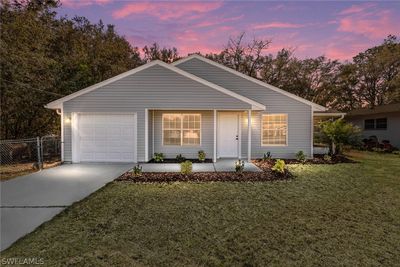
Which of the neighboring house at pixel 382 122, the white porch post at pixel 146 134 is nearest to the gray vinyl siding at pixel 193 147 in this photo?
the white porch post at pixel 146 134

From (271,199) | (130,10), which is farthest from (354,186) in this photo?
(130,10)

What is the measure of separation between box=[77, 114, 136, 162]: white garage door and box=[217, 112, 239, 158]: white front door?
4228 millimetres

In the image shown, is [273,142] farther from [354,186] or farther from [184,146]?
[354,186]

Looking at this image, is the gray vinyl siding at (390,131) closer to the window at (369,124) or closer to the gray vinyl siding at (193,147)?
the window at (369,124)

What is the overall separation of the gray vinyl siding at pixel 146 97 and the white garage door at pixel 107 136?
1.16ft

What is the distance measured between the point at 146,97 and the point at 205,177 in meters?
4.90

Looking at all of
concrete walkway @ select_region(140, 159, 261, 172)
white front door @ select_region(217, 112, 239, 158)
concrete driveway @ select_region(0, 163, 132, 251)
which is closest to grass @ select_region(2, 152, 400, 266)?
concrete driveway @ select_region(0, 163, 132, 251)

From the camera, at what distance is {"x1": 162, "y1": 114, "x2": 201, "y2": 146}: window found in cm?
1265

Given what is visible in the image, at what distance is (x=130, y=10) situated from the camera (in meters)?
14.2

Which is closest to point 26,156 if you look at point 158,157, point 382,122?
point 158,157

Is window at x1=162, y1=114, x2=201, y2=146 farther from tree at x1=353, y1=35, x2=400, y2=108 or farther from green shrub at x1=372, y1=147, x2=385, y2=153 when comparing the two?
tree at x1=353, y1=35, x2=400, y2=108

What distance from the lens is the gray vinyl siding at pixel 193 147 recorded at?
12.6 m

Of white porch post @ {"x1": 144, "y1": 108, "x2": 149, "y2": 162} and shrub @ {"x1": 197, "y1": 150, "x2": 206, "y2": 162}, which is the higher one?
white porch post @ {"x1": 144, "y1": 108, "x2": 149, "y2": 162}

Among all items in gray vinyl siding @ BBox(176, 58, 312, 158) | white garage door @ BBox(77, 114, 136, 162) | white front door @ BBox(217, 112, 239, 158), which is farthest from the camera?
gray vinyl siding @ BBox(176, 58, 312, 158)
